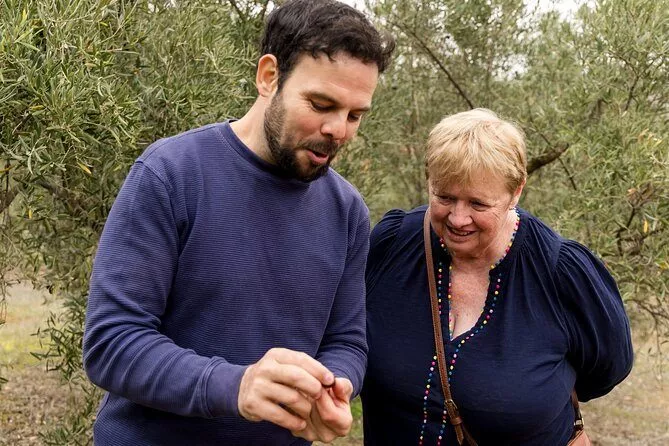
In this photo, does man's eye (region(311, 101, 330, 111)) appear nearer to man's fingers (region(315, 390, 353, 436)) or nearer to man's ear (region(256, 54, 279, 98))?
man's ear (region(256, 54, 279, 98))

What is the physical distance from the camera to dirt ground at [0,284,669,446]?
6621 mm

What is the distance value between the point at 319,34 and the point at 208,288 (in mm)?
713

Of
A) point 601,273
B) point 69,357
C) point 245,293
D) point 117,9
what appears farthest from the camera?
point 69,357

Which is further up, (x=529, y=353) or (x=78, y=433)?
(x=529, y=353)

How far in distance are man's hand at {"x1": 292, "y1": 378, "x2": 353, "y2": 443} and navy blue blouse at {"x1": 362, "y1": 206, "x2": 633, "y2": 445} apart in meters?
1.08

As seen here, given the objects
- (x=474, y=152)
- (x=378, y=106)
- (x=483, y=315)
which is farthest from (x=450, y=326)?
(x=378, y=106)

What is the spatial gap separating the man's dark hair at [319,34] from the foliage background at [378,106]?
1561mm

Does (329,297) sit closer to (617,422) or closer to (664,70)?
(664,70)

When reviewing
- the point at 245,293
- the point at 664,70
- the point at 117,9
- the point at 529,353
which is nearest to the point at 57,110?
the point at 117,9

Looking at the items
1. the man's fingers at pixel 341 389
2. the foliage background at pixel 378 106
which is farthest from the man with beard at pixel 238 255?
the foliage background at pixel 378 106

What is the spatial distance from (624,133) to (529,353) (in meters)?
2.90

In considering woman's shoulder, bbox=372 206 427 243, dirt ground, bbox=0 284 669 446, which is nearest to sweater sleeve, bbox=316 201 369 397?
woman's shoulder, bbox=372 206 427 243

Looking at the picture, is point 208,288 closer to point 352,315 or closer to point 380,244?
point 352,315

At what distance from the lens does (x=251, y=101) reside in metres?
5.23
